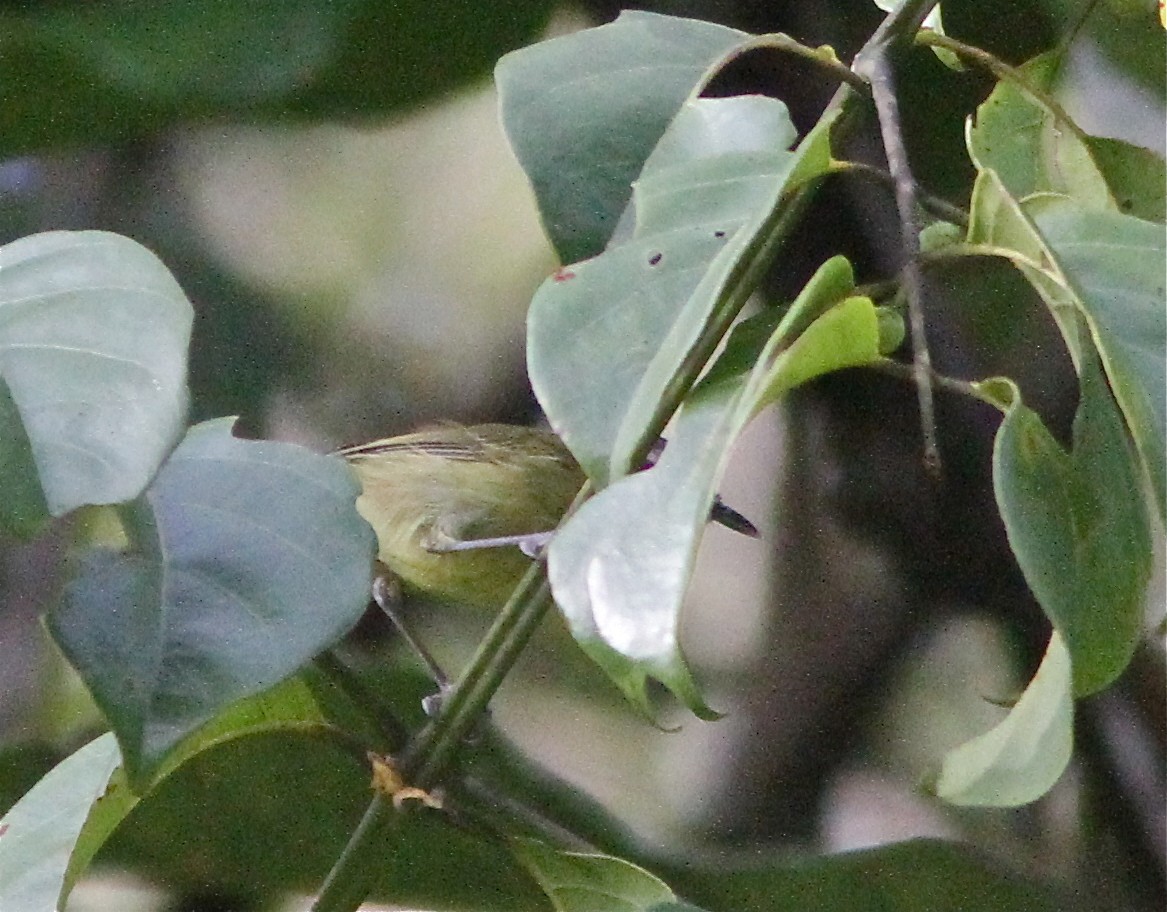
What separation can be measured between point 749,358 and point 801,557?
959 mm

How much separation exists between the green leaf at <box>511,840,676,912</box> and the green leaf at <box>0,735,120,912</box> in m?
0.20

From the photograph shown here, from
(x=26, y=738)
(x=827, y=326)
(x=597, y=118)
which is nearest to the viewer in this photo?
(x=827, y=326)

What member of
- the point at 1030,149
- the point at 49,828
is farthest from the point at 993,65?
the point at 49,828

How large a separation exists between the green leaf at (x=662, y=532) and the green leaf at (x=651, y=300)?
0.02 metres

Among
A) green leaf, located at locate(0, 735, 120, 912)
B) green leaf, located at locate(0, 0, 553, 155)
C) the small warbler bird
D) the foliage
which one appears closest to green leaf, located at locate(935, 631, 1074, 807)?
the foliage

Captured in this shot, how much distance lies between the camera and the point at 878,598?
1304mm

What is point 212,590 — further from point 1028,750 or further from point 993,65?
point 993,65

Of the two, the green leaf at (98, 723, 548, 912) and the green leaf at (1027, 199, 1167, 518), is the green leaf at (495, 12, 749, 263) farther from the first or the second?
the green leaf at (98, 723, 548, 912)

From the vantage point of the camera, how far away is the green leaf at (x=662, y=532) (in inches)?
12.4

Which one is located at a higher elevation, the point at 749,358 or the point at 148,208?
the point at 749,358

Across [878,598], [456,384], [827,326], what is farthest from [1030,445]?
[456,384]

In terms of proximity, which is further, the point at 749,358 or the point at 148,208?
the point at 148,208

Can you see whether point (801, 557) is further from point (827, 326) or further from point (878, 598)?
point (827, 326)

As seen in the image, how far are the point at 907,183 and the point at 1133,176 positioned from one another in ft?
0.90
